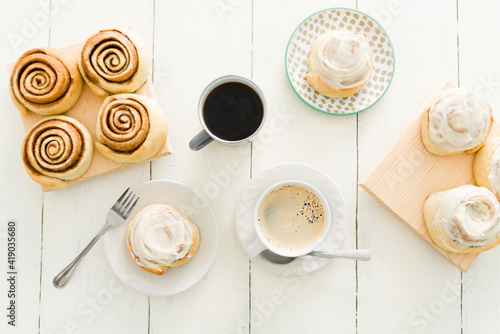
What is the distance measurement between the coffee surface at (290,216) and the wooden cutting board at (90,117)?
26 centimetres

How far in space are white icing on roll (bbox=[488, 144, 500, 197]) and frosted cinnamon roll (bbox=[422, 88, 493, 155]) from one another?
0.04 metres

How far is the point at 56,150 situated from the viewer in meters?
1.00

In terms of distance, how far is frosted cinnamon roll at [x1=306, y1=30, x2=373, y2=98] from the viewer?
1044mm

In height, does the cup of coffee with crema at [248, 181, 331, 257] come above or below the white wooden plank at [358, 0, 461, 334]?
above

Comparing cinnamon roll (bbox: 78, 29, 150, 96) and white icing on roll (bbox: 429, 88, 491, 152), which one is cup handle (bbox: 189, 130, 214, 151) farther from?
white icing on roll (bbox: 429, 88, 491, 152)

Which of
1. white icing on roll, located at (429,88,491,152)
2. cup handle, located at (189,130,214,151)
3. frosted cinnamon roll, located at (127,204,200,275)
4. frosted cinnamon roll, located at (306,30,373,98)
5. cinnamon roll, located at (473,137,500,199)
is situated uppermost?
frosted cinnamon roll, located at (306,30,373,98)

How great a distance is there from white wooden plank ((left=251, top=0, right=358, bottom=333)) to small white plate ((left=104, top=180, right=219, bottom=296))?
0.46 feet

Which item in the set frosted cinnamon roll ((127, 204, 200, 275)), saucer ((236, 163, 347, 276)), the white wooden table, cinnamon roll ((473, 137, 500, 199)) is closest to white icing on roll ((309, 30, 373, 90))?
the white wooden table

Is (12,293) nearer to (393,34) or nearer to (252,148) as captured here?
(252,148)

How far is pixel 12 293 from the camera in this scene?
3.69 feet

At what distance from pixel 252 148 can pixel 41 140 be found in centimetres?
46

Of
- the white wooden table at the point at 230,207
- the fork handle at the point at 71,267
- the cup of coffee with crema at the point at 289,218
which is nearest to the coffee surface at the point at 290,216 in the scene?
the cup of coffee with crema at the point at 289,218

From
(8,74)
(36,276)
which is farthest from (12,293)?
(8,74)

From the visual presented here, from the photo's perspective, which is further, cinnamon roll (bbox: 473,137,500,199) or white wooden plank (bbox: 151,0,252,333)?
white wooden plank (bbox: 151,0,252,333)
